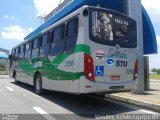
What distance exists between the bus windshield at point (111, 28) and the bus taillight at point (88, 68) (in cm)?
71

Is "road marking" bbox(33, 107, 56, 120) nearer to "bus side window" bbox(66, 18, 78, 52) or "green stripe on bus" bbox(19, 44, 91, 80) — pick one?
"green stripe on bus" bbox(19, 44, 91, 80)

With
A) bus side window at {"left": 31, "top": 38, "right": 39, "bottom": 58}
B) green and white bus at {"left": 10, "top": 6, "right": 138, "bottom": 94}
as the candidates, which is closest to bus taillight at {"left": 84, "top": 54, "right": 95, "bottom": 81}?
green and white bus at {"left": 10, "top": 6, "right": 138, "bottom": 94}

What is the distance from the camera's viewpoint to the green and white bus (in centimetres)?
966

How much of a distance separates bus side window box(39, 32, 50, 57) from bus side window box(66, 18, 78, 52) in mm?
2704

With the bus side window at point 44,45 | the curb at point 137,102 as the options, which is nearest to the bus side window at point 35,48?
the bus side window at point 44,45

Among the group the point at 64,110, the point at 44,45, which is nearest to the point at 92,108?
the point at 64,110

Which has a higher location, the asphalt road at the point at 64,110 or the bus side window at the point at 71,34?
the bus side window at the point at 71,34

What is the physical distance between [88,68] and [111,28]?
1.89m

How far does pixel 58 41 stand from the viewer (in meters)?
11.9

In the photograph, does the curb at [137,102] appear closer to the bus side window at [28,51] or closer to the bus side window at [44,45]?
the bus side window at [44,45]

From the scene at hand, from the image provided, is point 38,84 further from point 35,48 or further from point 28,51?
point 28,51

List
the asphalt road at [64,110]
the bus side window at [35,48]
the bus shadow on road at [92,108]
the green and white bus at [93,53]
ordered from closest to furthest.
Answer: the asphalt road at [64,110] → the bus shadow on road at [92,108] → the green and white bus at [93,53] → the bus side window at [35,48]

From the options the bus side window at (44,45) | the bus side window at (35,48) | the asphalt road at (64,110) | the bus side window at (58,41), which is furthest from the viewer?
the bus side window at (35,48)

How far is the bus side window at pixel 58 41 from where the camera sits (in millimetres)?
11352
